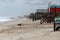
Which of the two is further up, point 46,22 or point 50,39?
point 50,39

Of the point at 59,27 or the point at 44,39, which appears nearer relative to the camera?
the point at 44,39

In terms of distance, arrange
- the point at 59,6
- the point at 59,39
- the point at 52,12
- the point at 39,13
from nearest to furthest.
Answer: the point at 59,39
the point at 52,12
the point at 59,6
the point at 39,13

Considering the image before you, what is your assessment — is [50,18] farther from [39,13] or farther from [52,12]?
[39,13]

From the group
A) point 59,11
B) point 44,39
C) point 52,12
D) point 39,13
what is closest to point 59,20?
point 44,39

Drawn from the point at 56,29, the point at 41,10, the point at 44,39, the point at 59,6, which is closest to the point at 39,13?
the point at 41,10

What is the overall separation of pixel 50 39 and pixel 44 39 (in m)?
0.47

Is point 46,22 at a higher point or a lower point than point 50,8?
lower

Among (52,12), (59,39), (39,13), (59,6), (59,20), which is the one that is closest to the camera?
(59,39)

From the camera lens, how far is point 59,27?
21.6 meters

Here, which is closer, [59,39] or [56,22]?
[59,39]

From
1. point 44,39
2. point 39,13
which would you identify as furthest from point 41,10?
point 44,39

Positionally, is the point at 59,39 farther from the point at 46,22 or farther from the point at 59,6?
the point at 59,6

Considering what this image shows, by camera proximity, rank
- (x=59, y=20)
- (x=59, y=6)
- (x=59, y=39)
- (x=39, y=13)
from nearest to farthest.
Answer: (x=59, y=39) < (x=59, y=20) < (x=59, y=6) < (x=39, y=13)

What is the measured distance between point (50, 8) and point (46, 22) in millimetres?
3227
